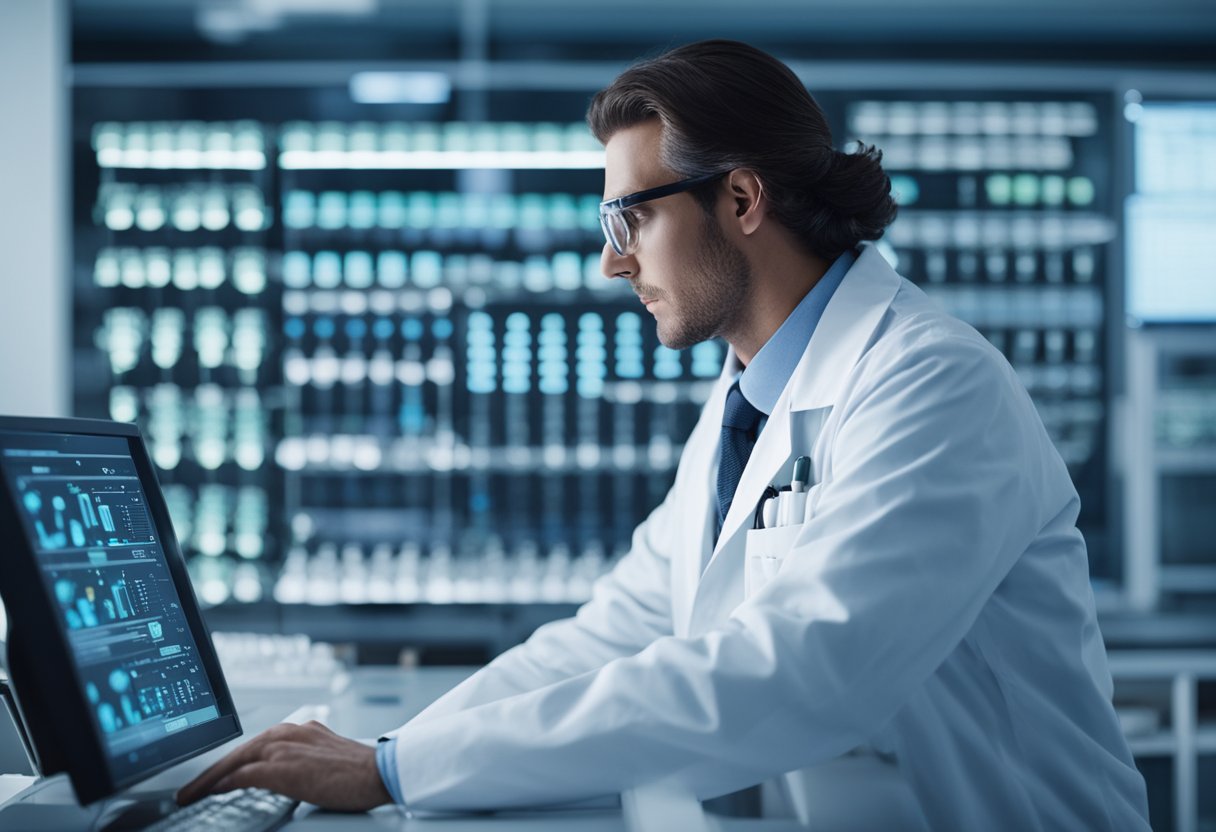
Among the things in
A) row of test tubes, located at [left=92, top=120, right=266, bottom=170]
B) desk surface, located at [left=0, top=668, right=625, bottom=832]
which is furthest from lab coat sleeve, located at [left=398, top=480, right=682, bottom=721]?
row of test tubes, located at [left=92, top=120, right=266, bottom=170]

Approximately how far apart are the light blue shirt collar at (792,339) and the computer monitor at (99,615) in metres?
0.88

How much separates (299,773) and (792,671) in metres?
0.49

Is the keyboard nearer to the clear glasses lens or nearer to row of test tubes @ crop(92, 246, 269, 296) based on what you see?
the clear glasses lens

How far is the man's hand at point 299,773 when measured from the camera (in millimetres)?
1002

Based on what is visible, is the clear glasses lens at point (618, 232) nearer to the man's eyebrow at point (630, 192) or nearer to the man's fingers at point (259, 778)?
the man's eyebrow at point (630, 192)

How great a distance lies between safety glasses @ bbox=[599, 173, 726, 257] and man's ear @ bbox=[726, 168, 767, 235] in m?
0.02

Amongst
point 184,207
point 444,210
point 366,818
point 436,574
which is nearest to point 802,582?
point 366,818

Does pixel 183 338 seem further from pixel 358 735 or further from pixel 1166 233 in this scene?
pixel 1166 233

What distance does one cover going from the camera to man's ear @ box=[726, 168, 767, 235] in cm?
155

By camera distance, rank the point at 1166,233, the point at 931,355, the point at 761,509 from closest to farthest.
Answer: the point at 931,355 < the point at 761,509 < the point at 1166,233

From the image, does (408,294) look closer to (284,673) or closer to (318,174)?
(318,174)

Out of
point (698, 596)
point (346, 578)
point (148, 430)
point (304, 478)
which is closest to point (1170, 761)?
point (698, 596)

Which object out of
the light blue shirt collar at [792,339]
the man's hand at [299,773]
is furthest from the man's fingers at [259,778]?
the light blue shirt collar at [792,339]

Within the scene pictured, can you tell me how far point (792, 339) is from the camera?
62.4 inches
